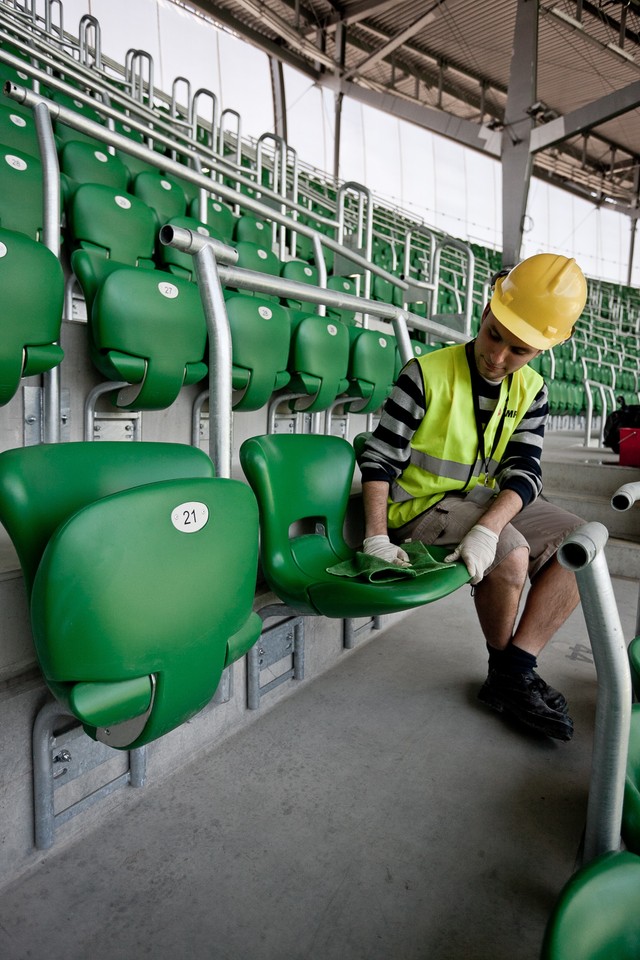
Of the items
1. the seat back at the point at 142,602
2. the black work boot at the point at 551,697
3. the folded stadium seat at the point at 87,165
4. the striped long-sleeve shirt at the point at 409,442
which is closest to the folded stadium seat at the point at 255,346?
the striped long-sleeve shirt at the point at 409,442

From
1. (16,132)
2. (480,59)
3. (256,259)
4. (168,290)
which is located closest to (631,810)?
(168,290)

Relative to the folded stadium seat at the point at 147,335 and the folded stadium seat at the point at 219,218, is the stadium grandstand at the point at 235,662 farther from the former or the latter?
the folded stadium seat at the point at 219,218

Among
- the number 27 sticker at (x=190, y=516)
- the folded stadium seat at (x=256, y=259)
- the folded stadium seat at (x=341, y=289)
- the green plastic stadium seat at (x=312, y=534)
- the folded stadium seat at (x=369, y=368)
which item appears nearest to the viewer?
the number 27 sticker at (x=190, y=516)

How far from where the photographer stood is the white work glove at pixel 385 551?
1.31 m

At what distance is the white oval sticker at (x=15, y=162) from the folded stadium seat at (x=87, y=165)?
0.79m

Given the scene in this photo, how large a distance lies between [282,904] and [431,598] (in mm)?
537

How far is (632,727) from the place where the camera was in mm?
753

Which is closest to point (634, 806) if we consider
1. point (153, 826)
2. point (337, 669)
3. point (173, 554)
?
point (173, 554)

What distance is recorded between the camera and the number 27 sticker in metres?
0.73

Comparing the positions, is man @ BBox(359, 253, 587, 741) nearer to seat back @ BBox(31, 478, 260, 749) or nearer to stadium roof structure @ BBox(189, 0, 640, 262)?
seat back @ BBox(31, 478, 260, 749)

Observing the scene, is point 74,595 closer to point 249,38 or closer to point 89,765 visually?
point 89,765

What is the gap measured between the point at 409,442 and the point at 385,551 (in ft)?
1.14

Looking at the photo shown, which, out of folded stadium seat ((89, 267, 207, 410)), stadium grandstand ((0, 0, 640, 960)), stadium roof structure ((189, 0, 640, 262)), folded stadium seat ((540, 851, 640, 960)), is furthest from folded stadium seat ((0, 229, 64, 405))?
stadium roof structure ((189, 0, 640, 262))

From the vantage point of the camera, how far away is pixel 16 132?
239 cm
